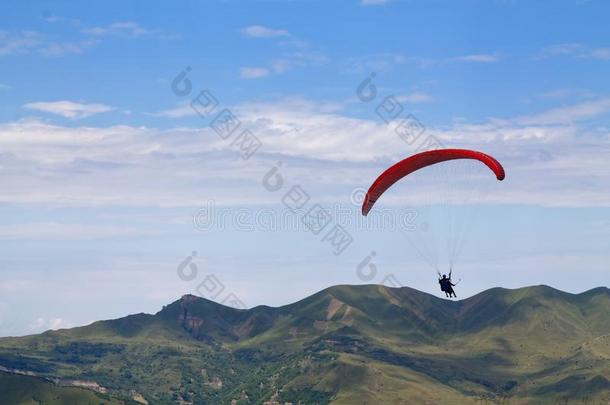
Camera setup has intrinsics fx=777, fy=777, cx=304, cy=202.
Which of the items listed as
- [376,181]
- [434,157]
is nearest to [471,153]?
[434,157]

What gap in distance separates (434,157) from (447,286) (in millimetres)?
16383

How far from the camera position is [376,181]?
97500 mm

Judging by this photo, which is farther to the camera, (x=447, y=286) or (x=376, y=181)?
(x=376, y=181)

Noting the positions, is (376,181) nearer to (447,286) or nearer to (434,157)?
(434,157)

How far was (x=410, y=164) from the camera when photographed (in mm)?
96562

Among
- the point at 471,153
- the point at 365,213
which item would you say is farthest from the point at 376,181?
the point at 471,153

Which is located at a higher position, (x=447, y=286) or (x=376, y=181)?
(x=376, y=181)

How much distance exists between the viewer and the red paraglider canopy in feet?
301

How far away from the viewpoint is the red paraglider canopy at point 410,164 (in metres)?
91.8

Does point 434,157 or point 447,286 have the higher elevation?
point 434,157

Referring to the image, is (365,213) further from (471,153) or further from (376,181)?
(471,153)

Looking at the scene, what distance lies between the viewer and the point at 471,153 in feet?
301

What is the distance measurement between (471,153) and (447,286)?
15931mm

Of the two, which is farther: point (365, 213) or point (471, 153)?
point (365, 213)
